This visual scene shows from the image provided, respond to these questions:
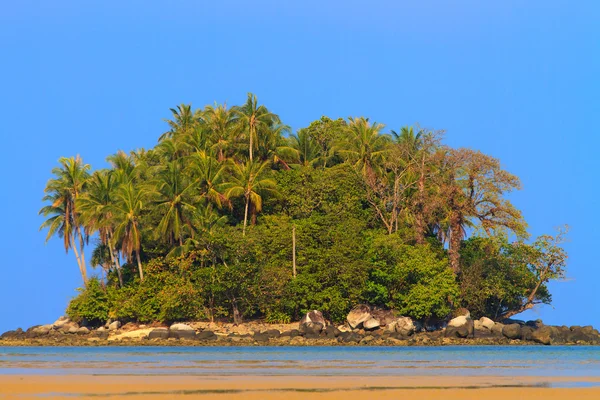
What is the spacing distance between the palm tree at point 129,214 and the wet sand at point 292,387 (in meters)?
28.3

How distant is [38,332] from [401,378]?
38.4 m

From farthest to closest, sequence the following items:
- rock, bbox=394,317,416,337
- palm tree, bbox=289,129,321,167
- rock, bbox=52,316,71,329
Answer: palm tree, bbox=289,129,321,167 → rock, bbox=52,316,71,329 → rock, bbox=394,317,416,337

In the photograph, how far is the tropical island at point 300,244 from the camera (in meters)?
43.9

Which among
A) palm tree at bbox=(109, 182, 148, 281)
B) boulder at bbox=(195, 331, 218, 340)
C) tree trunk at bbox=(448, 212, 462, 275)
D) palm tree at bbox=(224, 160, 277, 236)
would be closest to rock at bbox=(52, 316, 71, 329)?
palm tree at bbox=(109, 182, 148, 281)

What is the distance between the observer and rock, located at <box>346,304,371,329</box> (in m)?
44.0

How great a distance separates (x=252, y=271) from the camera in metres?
43.7

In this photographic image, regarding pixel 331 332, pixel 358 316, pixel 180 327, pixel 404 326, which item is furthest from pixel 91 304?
pixel 404 326

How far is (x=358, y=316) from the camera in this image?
44.1 m

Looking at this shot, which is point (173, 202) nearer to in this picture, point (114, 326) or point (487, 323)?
point (114, 326)

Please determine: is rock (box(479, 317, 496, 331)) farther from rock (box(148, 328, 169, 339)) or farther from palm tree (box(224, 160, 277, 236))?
rock (box(148, 328, 169, 339))

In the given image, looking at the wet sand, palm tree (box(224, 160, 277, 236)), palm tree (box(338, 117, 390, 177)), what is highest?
palm tree (box(338, 117, 390, 177))

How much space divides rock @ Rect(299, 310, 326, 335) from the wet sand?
986 inches

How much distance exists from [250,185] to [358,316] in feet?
31.8

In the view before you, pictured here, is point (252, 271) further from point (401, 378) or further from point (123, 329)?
point (401, 378)
